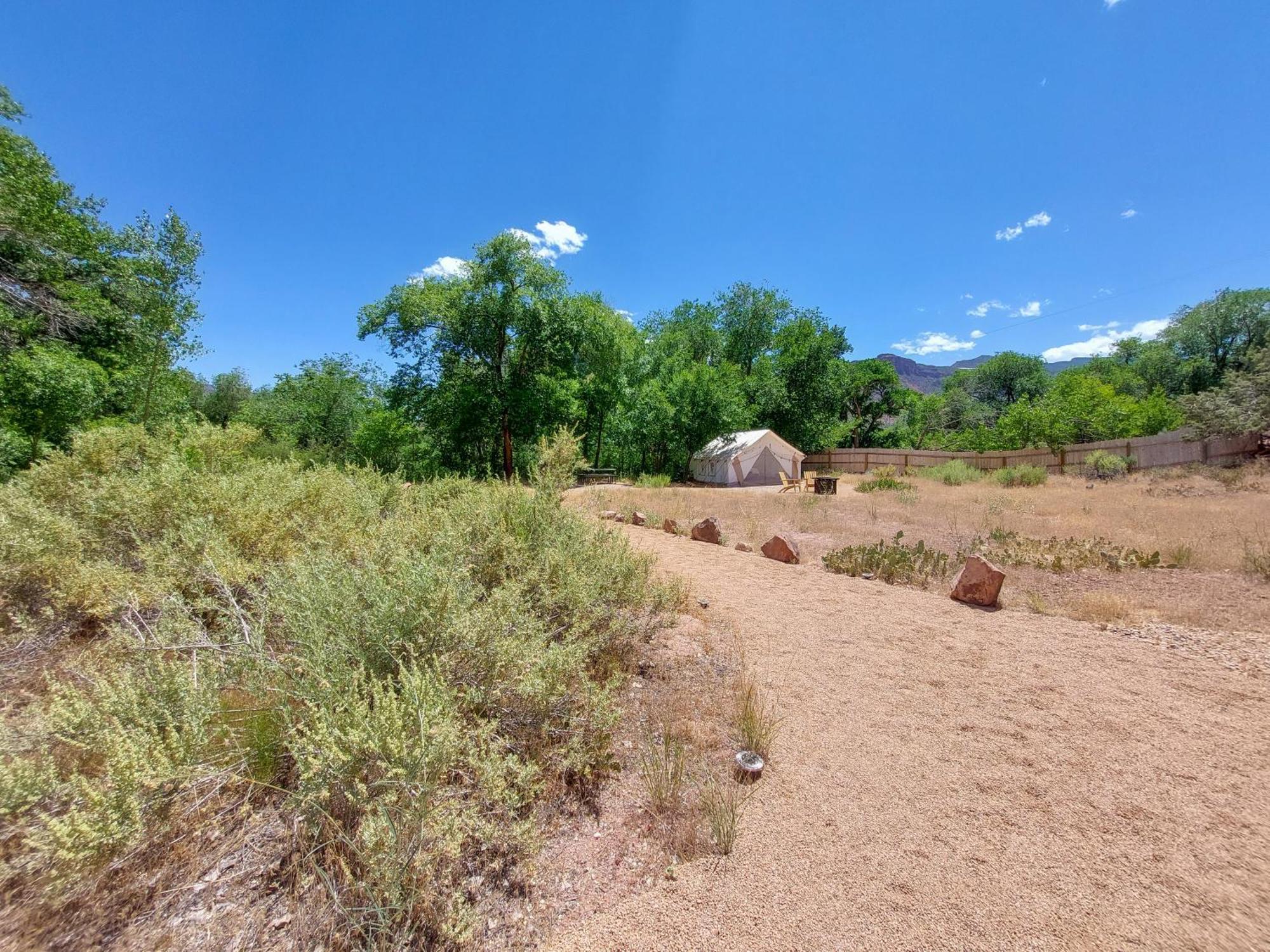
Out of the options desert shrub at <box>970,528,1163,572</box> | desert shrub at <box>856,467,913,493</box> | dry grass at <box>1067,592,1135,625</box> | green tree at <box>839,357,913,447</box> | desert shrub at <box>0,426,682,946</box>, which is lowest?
dry grass at <box>1067,592,1135,625</box>

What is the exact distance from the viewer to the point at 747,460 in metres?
21.7

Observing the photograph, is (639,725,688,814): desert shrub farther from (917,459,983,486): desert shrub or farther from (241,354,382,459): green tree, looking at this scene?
(241,354,382,459): green tree

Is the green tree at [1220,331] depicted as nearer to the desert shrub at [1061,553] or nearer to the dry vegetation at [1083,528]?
the dry vegetation at [1083,528]

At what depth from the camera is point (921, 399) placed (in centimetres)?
4506

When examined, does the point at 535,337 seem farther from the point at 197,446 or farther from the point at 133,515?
the point at 133,515

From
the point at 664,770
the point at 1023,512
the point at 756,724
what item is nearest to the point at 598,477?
the point at 1023,512

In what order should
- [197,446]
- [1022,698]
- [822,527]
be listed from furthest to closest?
[822,527]
[197,446]
[1022,698]

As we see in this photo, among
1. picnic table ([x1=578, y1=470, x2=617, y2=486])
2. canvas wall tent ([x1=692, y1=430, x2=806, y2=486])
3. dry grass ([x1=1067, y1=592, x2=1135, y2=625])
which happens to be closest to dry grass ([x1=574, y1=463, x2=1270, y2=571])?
dry grass ([x1=1067, y1=592, x2=1135, y2=625])

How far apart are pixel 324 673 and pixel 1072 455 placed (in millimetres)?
27497

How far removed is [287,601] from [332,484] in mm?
2626

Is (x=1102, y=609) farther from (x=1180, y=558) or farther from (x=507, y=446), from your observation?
(x=507, y=446)

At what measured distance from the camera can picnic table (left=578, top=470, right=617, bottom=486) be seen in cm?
2019

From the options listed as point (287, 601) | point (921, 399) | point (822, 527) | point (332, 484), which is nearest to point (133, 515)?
point (332, 484)

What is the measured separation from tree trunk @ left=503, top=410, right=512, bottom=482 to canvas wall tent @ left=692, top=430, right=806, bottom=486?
1014 centimetres
